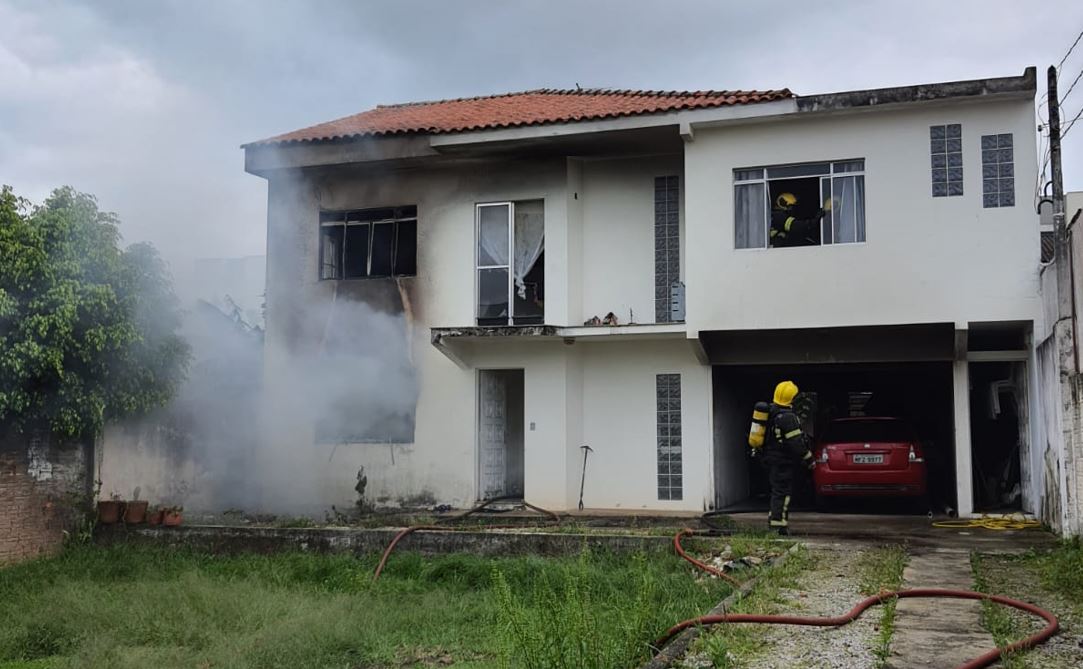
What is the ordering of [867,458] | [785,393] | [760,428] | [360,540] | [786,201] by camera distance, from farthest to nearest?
[867,458]
[786,201]
[360,540]
[760,428]
[785,393]

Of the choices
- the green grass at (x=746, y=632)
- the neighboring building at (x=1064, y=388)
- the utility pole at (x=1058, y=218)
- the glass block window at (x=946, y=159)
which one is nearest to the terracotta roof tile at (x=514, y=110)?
the glass block window at (x=946, y=159)

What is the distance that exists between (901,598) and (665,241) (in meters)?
9.26

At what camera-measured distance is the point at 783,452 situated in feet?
42.1

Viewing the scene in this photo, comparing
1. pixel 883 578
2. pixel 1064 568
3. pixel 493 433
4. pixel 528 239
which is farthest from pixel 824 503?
pixel 883 578

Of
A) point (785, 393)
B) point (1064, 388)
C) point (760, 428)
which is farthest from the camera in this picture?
point (760, 428)

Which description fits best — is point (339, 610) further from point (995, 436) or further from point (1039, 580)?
point (995, 436)

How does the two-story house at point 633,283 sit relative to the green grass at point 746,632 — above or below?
above

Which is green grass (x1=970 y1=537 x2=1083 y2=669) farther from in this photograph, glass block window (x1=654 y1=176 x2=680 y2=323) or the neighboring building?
glass block window (x1=654 y1=176 x2=680 y2=323)

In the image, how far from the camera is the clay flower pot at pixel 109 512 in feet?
48.9

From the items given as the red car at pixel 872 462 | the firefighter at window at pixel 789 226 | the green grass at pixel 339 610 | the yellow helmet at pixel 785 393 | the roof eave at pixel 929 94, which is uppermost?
the roof eave at pixel 929 94

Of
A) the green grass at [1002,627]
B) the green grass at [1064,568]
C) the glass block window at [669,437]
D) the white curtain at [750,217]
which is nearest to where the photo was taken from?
the green grass at [1002,627]

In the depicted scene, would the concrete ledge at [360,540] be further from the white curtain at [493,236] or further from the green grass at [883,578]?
the white curtain at [493,236]

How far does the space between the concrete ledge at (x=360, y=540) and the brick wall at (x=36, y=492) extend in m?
0.73

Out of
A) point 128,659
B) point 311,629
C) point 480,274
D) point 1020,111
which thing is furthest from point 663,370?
point 128,659
